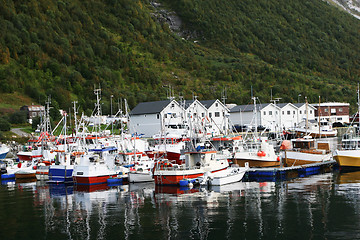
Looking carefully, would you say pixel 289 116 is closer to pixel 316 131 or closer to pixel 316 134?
pixel 316 131

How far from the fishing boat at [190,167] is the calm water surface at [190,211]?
1.13m

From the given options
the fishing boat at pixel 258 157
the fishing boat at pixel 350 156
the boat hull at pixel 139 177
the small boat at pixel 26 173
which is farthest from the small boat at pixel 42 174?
the fishing boat at pixel 350 156

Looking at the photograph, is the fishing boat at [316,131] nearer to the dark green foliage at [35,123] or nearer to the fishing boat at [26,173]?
the dark green foliage at [35,123]

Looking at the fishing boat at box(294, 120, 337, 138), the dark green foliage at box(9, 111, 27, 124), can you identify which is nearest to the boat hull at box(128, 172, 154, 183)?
the fishing boat at box(294, 120, 337, 138)

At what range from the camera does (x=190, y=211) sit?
38.4 meters

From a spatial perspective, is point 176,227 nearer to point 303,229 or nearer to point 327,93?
point 303,229

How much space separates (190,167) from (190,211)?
13549mm

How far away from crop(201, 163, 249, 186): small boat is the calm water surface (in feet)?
3.19

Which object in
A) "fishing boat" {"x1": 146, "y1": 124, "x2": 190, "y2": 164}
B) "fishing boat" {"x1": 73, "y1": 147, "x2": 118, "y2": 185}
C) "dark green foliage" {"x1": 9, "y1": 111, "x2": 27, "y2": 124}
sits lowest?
"fishing boat" {"x1": 73, "y1": 147, "x2": 118, "y2": 185}

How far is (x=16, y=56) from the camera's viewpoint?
542 feet

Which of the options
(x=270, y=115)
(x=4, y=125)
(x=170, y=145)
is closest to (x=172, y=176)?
(x=170, y=145)

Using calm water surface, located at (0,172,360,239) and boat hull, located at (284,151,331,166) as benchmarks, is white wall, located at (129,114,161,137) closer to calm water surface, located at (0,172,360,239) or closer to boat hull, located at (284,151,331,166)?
boat hull, located at (284,151,331,166)

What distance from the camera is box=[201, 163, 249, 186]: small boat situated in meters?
50.3

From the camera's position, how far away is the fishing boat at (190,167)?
50375 millimetres
